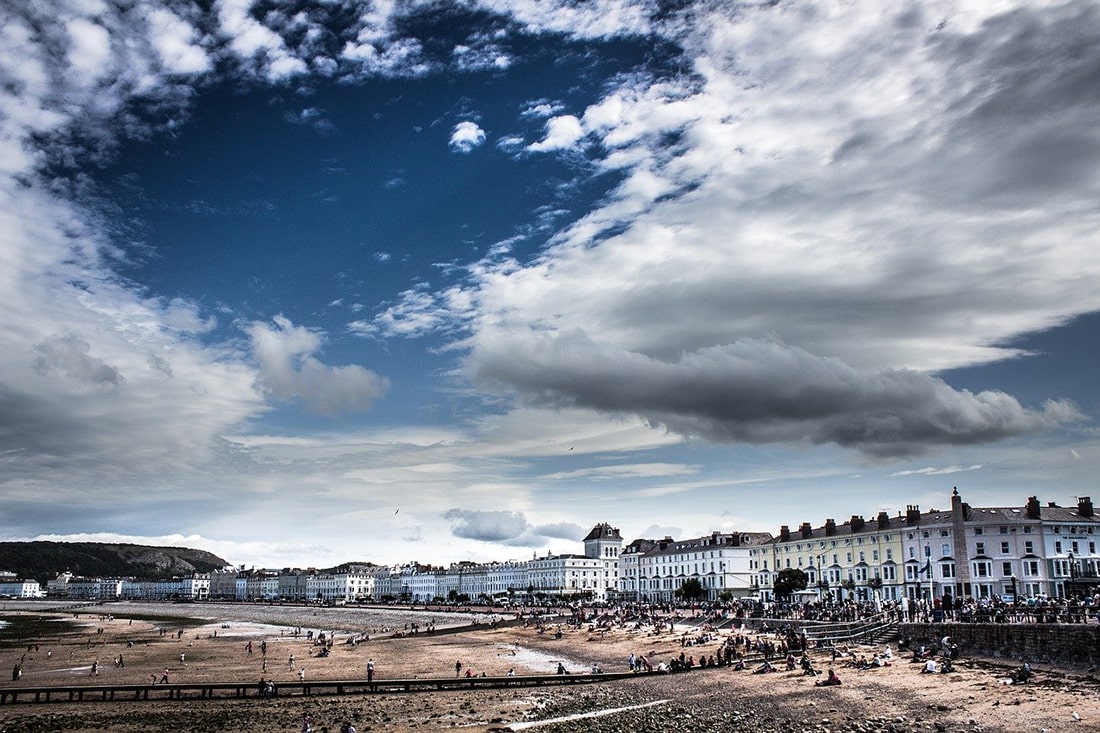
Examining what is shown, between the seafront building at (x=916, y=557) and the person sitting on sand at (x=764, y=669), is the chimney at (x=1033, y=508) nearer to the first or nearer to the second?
the seafront building at (x=916, y=557)

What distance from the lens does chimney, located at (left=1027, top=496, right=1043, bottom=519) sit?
7236cm

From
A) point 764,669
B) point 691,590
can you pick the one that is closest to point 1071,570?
point 764,669

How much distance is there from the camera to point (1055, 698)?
2978cm

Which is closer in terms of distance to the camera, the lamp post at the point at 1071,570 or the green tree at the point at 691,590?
the lamp post at the point at 1071,570

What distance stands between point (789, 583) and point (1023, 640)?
162ft

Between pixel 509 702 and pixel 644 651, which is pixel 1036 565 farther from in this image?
pixel 509 702

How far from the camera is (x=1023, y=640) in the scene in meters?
39.0

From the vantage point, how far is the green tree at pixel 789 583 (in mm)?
86750

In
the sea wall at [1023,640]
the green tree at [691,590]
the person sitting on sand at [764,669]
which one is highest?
the sea wall at [1023,640]

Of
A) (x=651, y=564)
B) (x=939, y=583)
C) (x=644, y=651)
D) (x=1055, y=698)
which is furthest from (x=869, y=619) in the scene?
(x=651, y=564)

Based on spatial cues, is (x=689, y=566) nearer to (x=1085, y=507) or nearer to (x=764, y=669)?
(x=1085, y=507)

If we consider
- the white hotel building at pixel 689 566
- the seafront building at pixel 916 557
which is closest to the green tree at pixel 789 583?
the seafront building at pixel 916 557

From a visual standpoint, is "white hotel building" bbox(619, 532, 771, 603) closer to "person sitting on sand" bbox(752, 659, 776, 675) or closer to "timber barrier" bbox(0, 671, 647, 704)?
"person sitting on sand" bbox(752, 659, 776, 675)

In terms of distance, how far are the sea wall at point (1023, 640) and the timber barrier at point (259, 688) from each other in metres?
18.6
